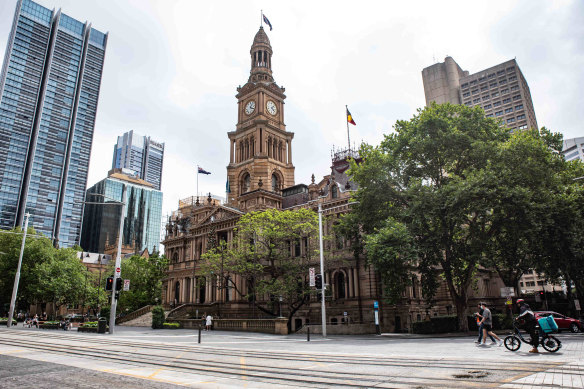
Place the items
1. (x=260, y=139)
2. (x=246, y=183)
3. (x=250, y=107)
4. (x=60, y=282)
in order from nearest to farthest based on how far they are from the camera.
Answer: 1. (x=60, y=282)
2. (x=260, y=139)
3. (x=246, y=183)
4. (x=250, y=107)

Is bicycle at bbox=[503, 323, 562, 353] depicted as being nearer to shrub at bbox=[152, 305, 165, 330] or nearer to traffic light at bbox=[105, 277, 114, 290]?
traffic light at bbox=[105, 277, 114, 290]

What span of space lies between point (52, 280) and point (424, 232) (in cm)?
4758

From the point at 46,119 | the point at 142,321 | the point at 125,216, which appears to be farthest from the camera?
the point at 125,216

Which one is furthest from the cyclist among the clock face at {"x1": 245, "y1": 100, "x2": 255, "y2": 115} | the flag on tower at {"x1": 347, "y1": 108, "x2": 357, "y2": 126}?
the clock face at {"x1": 245, "y1": 100, "x2": 255, "y2": 115}

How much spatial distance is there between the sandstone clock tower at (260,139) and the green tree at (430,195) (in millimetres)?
27148

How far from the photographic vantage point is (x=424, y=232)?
2897 centimetres

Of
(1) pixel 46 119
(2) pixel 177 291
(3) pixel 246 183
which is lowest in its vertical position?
(2) pixel 177 291

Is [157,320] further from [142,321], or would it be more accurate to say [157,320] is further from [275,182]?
[275,182]

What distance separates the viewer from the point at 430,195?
28.7 m

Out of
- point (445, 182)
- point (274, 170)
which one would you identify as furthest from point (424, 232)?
point (274, 170)

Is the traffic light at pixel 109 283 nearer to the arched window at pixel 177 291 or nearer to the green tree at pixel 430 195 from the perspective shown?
the green tree at pixel 430 195

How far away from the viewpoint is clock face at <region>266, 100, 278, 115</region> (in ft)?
223

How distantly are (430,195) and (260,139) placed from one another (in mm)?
39133

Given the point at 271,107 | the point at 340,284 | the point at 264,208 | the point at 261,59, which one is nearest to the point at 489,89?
the point at 261,59
